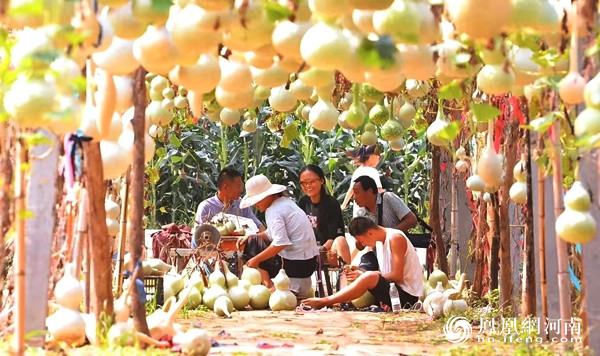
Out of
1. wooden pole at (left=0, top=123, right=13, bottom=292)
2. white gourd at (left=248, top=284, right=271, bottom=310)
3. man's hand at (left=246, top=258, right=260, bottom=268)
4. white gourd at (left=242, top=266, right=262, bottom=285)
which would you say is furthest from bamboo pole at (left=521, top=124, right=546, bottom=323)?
man's hand at (left=246, top=258, right=260, bottom=268)

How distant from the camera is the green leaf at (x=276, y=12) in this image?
215 cm

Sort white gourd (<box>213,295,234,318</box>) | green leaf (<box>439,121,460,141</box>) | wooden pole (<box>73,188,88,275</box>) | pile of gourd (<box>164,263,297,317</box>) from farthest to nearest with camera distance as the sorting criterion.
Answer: pile of gourd (<box>164,263,297,317</box>), white gourd (<box>213,295,234,318</box>), wooden pole (<box>73,188,88,275</box>), green leaf (<box>439,121,460,141</box>)

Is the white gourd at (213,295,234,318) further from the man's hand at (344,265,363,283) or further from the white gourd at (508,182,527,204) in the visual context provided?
the white gourd at (508,182,527,204)

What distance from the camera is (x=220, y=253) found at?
6383 millimetres

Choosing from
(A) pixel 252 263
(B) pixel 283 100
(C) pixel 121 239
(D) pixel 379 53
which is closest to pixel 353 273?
(A) pixel 252 263

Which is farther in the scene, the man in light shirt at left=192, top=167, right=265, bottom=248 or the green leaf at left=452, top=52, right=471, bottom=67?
the man in light shirt at left=192, top=167, right=265, bottom=248

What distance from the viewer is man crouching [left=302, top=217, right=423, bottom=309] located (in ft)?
19.1

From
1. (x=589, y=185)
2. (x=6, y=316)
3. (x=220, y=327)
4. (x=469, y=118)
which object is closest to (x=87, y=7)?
(x=6, y=316)

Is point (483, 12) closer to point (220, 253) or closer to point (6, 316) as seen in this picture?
point (6, 316)

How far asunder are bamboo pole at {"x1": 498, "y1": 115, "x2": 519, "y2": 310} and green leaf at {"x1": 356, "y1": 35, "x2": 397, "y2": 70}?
9.21ft

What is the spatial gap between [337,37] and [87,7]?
592 millimetres

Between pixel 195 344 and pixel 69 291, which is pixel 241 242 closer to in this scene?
pixel 195 344

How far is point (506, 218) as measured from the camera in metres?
5.08

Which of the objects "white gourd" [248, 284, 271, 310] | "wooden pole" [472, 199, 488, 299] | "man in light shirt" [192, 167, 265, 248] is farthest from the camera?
"man in light shirt" [192, 167, 265, 248]
